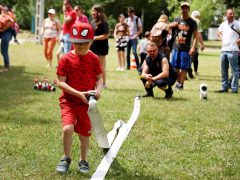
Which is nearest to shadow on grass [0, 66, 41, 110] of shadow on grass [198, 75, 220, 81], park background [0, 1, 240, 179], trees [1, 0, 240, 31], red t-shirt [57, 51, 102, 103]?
park background [0, 1, 240, 179]

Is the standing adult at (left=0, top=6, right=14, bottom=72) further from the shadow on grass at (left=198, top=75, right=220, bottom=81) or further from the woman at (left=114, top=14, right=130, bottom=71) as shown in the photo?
the shadow on grass at (left=198, top=75, right=220, bottom=81)

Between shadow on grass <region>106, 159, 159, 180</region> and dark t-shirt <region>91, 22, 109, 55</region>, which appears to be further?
dark t-shirt <region>91, 22, 109, 55</region>

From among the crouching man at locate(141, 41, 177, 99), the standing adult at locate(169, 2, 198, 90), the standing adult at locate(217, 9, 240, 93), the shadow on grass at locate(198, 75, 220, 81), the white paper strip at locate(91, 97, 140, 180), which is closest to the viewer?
the white paper strip at locate(91, 97, 140, 180)

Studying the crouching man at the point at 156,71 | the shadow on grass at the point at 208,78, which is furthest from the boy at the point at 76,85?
the shadow on grass at the point at 208,78

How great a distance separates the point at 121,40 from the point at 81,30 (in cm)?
1179

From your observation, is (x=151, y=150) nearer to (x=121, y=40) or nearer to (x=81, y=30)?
(x=81, y=30)

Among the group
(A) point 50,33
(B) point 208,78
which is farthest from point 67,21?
(B) point 208,78

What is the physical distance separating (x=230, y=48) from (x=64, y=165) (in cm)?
724

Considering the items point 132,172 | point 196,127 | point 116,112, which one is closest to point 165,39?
point 116,112

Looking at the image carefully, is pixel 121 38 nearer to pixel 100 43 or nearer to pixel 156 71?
pixel 100 43

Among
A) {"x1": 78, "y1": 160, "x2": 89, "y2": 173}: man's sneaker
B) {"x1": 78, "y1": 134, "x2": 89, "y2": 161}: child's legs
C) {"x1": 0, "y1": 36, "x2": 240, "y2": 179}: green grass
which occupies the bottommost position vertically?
{"x1": 0, "y1": 36, "x2": 240, "y2": 179}: green grass

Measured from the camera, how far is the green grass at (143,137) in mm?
4945

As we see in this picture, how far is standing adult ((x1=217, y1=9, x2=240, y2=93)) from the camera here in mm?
11062

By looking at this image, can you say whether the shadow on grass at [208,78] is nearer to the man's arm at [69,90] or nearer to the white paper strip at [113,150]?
the white paper strip at [113,150]
